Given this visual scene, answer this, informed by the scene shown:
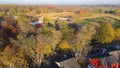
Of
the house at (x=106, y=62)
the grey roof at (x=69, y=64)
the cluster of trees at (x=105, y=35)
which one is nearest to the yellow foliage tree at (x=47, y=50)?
the grey roof at (x=69, y=64)

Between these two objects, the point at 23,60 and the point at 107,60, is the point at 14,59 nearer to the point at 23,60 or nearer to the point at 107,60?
the point at 23,60

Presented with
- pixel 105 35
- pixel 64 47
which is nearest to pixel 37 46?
pixel 64 47

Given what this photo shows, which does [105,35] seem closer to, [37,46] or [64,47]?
[64,47]

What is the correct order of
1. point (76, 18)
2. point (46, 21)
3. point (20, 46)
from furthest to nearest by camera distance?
point (76, 18) → point (46, 21) → point (20, 46)

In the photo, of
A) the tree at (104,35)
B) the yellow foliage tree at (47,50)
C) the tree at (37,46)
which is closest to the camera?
the tree at (37,46)

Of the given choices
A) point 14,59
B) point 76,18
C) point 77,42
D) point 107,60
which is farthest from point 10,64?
point 76,18

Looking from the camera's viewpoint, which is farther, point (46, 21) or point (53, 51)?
point (46, 21)

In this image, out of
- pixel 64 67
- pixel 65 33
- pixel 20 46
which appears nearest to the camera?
pixel 64 67

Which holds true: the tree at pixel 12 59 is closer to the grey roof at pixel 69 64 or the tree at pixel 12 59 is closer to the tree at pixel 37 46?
the tree at pixel 37 46
